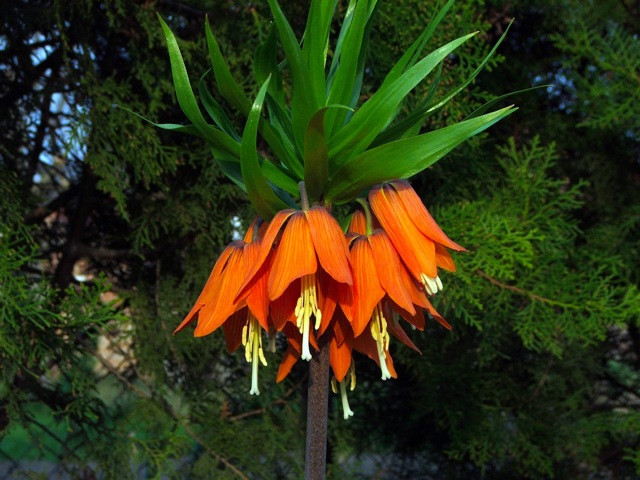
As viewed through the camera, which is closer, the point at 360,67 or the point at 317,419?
the point at 317,419

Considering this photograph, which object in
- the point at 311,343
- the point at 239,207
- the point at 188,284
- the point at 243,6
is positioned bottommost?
the point at 311,343

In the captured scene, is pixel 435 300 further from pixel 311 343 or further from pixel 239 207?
pixel 311 343

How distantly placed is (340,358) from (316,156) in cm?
23

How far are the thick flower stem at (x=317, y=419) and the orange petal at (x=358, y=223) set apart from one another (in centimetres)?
13

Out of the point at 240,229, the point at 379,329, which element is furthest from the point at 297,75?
the point at 240,229

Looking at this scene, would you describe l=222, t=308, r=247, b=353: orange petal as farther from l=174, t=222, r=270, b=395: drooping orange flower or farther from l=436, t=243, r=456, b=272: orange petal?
l=436, t=243, r=456, b=272: orange petal

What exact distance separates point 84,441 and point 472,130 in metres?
1.79

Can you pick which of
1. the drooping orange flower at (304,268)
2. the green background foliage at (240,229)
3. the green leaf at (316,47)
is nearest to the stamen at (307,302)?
the drooping orange flower at (304,268)

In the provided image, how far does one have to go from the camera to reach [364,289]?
0.78 m

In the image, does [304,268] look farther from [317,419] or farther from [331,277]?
[317,419]

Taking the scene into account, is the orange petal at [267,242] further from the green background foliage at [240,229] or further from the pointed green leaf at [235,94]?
the green background foliage at [240,229]

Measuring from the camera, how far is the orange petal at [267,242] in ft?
2.53

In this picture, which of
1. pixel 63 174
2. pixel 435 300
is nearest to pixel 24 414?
pixel 63 174

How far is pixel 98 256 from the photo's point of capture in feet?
7.64
